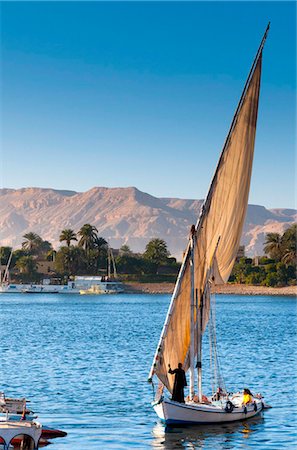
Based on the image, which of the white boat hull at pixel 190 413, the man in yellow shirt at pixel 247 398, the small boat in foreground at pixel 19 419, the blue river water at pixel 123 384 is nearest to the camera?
the small boat in foreground at pixel 19 419

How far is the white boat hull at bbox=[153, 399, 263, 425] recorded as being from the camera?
3212 cm

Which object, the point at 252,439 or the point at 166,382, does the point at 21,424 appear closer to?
the point at 166,382

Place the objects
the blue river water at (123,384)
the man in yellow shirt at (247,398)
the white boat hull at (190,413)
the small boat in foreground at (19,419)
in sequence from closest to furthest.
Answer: the small boat in foreground at (19,419)
the white boat hull at (190,413)
the blue river water at (123,384)
the man in yellow shirt at (247,398)

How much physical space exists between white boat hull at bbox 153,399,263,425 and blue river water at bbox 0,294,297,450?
34 centimetres

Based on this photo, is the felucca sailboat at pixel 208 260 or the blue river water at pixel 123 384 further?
the blue river water at pixel 123 384

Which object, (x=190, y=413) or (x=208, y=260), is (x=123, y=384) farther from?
(x=208, y=260)

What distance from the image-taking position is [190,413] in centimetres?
3244

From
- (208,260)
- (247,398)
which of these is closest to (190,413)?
(247,398)

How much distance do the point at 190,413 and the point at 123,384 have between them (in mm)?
14893

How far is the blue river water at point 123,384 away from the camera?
106 ft

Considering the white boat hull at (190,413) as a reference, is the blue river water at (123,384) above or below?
below

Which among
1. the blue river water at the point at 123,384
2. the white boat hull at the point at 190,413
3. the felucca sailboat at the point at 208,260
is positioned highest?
the felucca sailboat at the point at 208,260

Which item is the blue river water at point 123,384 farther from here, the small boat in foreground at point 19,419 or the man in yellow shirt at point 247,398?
the man in yellow shirt at point 247,398

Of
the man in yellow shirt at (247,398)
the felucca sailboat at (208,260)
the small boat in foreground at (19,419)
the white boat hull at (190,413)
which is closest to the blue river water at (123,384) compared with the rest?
the white boat hull at (190,413)
